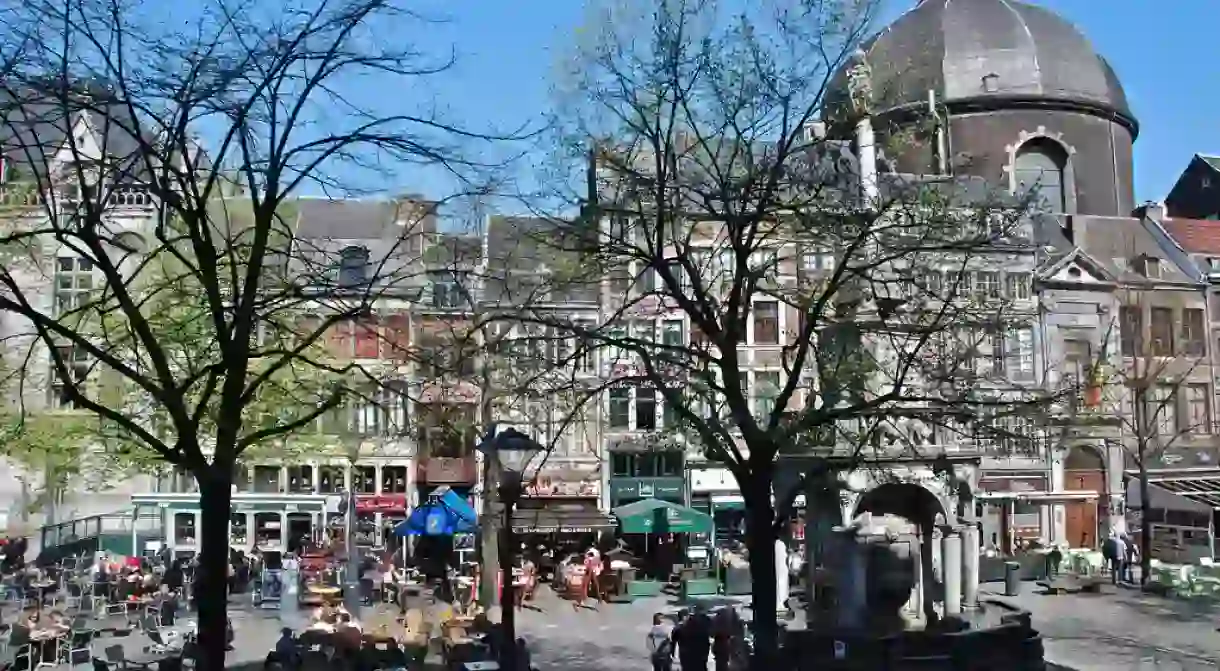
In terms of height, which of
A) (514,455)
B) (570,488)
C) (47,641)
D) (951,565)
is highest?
(514,455)

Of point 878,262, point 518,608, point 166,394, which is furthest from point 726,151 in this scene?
point 518,608

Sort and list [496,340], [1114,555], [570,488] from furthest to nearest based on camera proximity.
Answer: [570,488] < [1114,555] < [496,340]

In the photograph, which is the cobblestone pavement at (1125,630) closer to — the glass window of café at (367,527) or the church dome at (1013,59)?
the glass window of café at (367,527)

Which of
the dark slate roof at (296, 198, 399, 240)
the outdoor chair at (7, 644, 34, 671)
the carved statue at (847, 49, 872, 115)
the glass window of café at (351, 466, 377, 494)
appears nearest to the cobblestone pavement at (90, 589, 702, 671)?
the outdoor chair at (7, 644, 34, 671)

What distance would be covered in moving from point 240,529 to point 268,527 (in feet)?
3.23

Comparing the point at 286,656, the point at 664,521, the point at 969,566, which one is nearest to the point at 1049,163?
the point at 664,521

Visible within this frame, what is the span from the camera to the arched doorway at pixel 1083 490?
141ft

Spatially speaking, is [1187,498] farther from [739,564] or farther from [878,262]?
[878,262]

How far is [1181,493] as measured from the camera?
4112cm

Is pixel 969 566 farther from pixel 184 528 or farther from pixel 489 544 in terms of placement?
pixel 184 528

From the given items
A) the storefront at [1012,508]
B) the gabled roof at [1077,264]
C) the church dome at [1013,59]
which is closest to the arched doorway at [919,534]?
the storefront at [1012,508]

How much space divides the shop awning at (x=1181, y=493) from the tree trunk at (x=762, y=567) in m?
29.1

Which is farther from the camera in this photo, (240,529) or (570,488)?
(570,488)

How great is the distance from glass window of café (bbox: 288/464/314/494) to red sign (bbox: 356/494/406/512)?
2.00m
